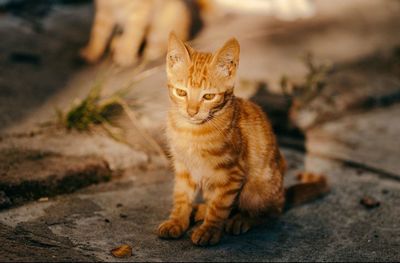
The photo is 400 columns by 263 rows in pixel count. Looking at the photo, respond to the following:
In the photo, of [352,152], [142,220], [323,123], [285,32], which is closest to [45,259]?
[142,220]

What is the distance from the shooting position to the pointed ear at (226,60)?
113 inches

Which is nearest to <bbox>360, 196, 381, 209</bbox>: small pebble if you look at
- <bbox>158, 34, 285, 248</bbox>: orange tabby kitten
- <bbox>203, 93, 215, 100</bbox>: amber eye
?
<bbox>158, 34, 285, 248</bbox>: orange tabby kitten

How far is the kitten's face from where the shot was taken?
2854 millimetres

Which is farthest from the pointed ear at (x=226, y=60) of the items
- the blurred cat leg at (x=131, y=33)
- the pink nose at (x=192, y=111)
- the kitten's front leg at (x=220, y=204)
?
the blurred cat leg at (x=131, y=33)

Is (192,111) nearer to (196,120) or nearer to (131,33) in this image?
(196,120)

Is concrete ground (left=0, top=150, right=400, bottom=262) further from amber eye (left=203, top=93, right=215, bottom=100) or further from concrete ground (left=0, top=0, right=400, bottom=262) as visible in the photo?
amber eye (left=203, top=93, right=215, bottom=100)

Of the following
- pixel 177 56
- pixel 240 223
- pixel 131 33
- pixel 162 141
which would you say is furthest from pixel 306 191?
pixel 131 33

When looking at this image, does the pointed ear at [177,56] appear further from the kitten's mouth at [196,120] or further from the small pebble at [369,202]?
the small pebble at [369,202]

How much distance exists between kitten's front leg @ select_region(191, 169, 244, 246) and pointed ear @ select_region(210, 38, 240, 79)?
0.53 meters

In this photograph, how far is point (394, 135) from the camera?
4688 mm

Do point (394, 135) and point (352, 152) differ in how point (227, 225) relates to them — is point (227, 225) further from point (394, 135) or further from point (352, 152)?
point (394, 135)

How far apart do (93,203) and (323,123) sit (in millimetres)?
2434

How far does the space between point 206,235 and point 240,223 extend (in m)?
0.31

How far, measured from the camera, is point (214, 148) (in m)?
2.92
